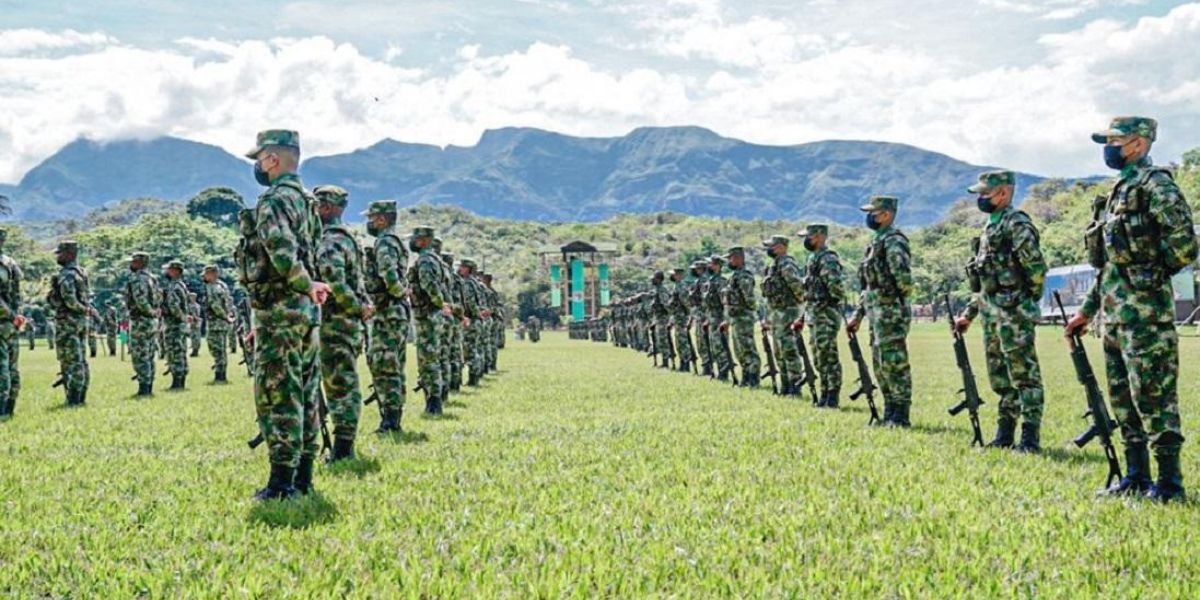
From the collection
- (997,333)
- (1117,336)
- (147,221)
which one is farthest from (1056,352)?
(147,221)

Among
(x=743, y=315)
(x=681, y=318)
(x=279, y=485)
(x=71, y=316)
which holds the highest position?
(x=71, y=316)

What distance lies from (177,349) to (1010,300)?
1458 cm

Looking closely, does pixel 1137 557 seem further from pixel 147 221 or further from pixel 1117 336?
pixel 147 221

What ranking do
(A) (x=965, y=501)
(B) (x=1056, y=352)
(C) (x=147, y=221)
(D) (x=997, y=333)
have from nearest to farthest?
(A) (x=965, y=501) → (D) (x=997, y=333) → (B) (x=1056, y=352) → (C) (x=147, y=221)

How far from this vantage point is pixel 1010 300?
27.8 ft

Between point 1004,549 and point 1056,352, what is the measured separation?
83.4 ft

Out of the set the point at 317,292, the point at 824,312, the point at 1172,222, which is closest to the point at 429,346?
the point at 824,312

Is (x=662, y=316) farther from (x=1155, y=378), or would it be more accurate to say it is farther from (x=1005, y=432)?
(x=1155, y=378)

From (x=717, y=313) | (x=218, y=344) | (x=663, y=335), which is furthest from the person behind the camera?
(x=663, y=335)

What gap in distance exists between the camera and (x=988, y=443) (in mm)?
9102

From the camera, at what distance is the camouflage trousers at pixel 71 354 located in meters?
14.3

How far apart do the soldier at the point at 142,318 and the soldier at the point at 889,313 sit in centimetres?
1163

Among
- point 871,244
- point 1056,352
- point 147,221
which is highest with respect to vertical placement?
point 147,221

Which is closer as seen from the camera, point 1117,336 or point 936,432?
point 1117,336
